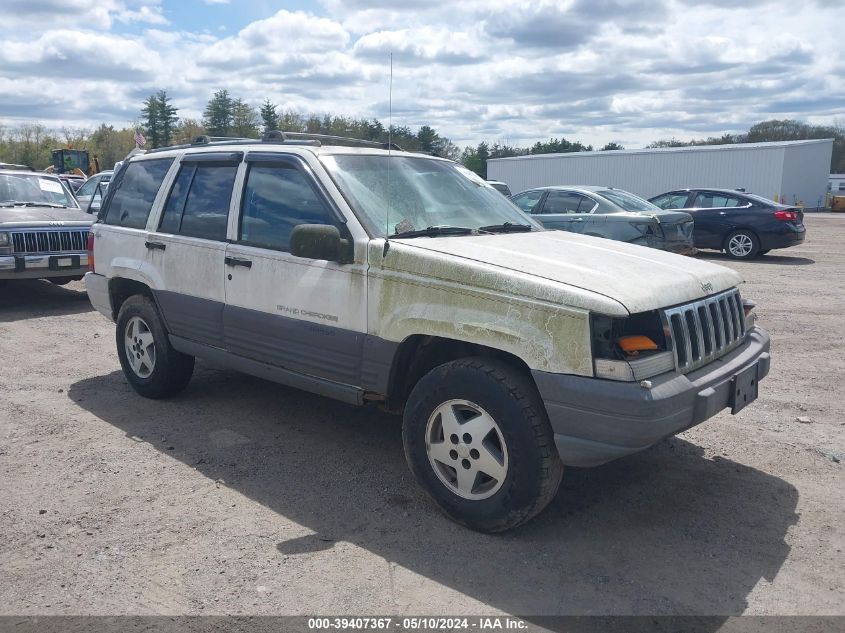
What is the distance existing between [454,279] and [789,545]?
2.16 meters

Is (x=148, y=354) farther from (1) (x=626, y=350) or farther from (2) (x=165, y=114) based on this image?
(2) (x=165, y=114)

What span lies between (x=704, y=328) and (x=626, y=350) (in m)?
0.71

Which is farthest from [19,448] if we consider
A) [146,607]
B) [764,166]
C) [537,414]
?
[764,166]

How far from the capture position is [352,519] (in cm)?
397

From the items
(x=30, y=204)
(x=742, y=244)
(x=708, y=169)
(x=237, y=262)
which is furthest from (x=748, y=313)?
(x=708, y=169)

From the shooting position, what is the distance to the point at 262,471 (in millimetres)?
4598

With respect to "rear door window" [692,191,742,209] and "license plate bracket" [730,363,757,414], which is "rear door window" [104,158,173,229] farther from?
"rear door window" [692,191,742,209]

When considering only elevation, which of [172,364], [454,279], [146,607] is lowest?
[146,607]

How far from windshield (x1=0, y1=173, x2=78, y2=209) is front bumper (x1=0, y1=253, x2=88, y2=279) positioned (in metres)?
1.39

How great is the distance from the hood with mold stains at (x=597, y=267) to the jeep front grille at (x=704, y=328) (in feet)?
0.20

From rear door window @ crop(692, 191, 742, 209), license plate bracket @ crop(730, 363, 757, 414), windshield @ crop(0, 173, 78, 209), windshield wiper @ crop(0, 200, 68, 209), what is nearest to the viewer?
license plate bracket @ crop(730, 363, 757, 414)

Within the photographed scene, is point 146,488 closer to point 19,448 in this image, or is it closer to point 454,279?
point 19,448

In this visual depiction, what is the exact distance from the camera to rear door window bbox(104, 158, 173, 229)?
18.9 feet

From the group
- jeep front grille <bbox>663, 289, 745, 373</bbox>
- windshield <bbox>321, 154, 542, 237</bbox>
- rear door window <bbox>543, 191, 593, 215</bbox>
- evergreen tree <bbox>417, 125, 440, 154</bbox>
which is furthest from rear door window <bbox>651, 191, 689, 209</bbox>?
jeep front grille <bbox>663, 289, 745, 373</bbox>
